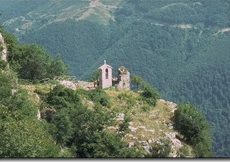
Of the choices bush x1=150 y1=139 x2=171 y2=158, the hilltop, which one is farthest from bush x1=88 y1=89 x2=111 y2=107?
bush x1=150 y1=139 x2=171 y2=158

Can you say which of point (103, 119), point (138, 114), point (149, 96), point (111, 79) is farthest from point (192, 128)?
point (111, 79)

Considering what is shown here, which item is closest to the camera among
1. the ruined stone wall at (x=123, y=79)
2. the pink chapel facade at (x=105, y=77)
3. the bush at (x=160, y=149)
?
the bush at (x=160, y=149)

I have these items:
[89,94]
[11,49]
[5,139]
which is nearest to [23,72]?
[11,49]

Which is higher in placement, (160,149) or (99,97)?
(99,97)

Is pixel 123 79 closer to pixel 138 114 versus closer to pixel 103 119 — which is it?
pixel 138 114

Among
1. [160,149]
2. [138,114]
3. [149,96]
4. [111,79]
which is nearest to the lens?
[160,149]

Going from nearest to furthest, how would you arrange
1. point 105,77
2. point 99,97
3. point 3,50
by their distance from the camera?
point 99,97 < point 3,50 < point 105,77

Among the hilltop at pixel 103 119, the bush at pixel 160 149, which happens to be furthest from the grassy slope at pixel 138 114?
the bush at pixel 160 149

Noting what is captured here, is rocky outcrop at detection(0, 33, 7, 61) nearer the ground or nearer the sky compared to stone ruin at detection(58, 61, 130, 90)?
nearer the sky

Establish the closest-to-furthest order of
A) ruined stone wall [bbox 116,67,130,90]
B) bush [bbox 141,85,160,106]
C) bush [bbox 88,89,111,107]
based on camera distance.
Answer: bush [bbox 88,89,111,107] < bush [bbox 141,85,160,106] < ruined stone wall [bbox 116,67,130,90]

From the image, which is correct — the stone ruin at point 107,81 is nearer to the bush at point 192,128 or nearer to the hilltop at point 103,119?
the hilltop at point 103,119

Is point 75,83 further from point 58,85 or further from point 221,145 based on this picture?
point 221,145

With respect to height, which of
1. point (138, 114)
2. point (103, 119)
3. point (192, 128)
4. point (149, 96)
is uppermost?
point (149, 96)

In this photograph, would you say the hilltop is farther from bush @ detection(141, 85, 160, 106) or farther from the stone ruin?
the stone ruin
